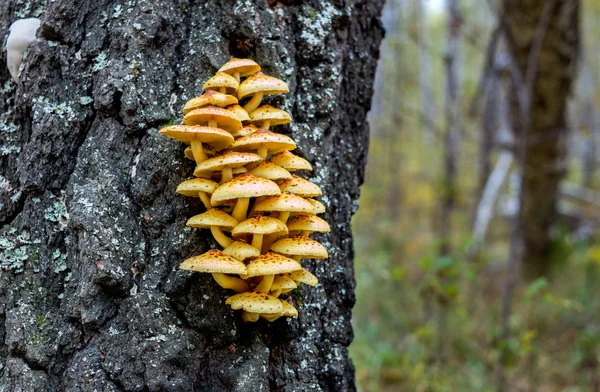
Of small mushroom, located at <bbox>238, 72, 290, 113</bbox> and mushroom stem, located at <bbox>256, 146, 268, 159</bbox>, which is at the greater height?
small mushroom, located at <bbox>238, 72, 290, 113</bbox>

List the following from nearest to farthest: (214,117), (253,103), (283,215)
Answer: (214,117)
(283,215)
(253,103)

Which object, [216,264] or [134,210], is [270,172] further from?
[134,210]

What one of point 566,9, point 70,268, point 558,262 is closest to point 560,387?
point 558,262

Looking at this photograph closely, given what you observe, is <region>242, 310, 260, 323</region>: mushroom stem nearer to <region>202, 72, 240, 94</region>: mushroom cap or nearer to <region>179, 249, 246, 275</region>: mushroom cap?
<region>179, 249, 246, 275</region>: mushroom cap

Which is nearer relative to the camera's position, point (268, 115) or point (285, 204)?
point (285, 204)

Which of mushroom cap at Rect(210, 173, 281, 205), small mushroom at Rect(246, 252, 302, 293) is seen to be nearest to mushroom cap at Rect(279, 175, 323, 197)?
mushroom cap at Rect(210, 173, 281, 205)

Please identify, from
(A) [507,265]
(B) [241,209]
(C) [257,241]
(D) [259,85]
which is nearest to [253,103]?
(D) [259,85]
